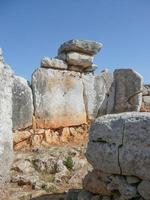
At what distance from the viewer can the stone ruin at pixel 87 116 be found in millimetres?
4832

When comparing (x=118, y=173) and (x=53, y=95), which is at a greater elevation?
(x=53, y=95)

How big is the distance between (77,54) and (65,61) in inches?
15.4

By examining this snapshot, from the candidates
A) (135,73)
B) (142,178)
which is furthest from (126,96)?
(142,178)

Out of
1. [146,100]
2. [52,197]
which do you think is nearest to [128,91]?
[52,197]

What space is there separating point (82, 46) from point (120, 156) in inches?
255

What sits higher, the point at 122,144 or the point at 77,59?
the point at 77,59

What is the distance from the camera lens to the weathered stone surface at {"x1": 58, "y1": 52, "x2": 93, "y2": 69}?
1088 centimetres

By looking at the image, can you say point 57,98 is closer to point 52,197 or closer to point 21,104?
point 21,104

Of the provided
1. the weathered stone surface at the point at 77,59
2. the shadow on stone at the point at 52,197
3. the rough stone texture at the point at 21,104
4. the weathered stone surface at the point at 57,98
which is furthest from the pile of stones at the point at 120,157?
the weathered stone surface at the point at 77,59

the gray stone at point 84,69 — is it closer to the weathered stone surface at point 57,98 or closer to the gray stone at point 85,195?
the weathered stone surface at point 57,98

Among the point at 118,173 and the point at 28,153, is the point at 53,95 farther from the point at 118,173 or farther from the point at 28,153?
the point at 118,173

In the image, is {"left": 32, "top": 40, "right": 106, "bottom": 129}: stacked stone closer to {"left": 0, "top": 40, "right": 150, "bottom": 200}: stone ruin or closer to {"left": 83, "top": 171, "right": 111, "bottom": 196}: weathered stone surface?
{"left": 0, "top": 40, "right": 150, "bottom": 200}: stone ruin

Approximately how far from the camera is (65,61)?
1095cm

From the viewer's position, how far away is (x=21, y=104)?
998cm
